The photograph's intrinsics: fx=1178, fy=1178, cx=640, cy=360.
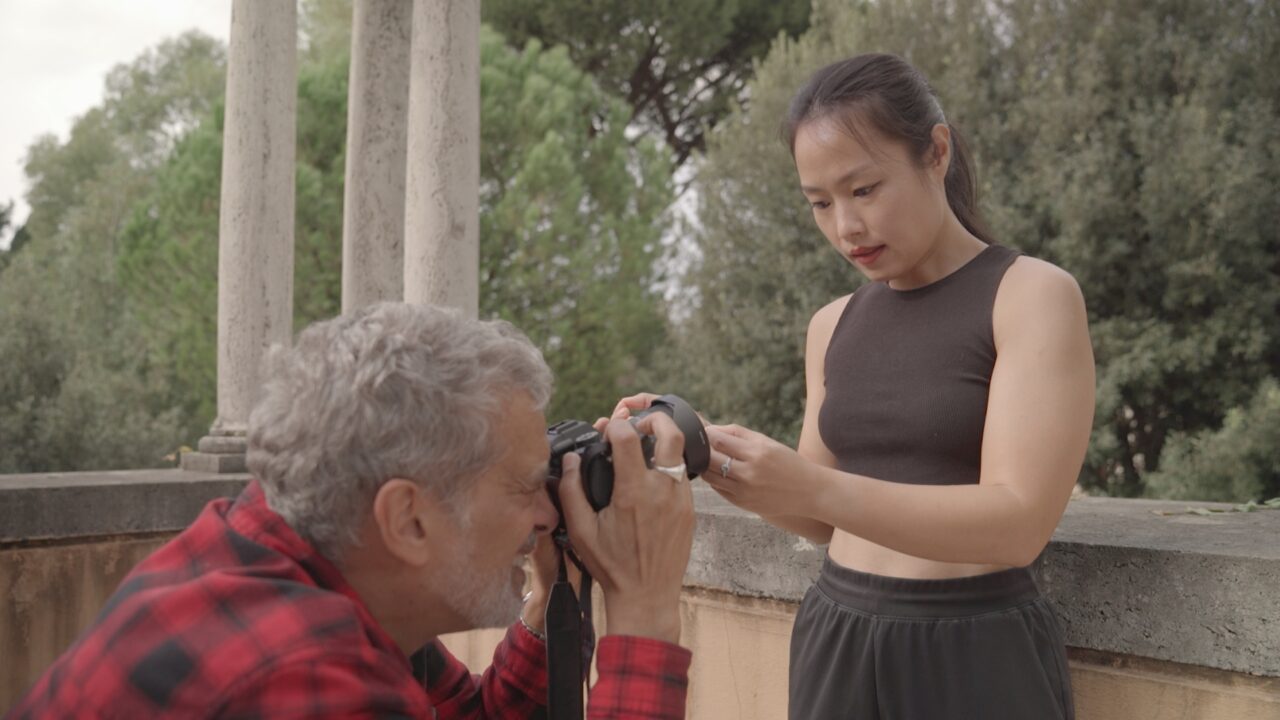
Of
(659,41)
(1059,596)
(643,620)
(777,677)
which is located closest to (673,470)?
(643,620)

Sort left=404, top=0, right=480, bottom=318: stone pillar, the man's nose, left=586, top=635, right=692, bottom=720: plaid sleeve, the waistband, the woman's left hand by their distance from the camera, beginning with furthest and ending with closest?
left=404, top=0, right=480, bottom=318: stone pillar → the waistband → the woman's left hand → the man's nose → left=586, top=635, right=692, bottom=720: plaid sleeve

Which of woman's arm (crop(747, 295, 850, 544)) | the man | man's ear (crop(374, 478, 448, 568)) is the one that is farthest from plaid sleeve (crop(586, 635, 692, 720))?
woman's arm (crop(747, 295, 850, 544))

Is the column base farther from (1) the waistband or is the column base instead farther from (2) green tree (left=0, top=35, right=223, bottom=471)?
(2) green tree (left=0, top=35, right=223, bottom=471)

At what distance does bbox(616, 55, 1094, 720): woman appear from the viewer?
6.20 feet

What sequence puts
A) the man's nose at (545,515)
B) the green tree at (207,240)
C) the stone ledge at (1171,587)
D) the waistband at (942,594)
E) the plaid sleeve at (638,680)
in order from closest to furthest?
the plaid sleeve at (638,680)
the man's nose at (545,515)
the waistband at (942,594)
the stone ledge at (1171,587)
the green tree at (207,240)

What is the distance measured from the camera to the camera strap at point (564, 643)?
73.6 inches

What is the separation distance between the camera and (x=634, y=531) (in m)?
1.78

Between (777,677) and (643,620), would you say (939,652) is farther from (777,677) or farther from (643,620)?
(777,677)

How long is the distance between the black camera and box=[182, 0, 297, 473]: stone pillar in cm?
616

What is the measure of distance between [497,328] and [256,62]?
22.4ft

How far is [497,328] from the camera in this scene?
1729 mm

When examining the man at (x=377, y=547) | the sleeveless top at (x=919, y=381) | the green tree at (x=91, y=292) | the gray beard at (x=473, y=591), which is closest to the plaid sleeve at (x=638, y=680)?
the man at (x=377, y=547)

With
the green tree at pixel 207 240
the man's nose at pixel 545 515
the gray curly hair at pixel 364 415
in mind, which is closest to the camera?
the gray curly hair at pixel 364 415

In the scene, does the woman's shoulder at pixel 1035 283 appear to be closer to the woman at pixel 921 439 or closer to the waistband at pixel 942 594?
the woman at pixel 921 439
